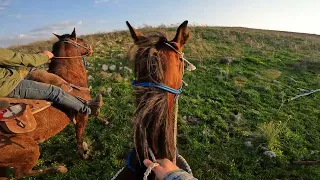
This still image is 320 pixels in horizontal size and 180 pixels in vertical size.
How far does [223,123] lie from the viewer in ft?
25.0

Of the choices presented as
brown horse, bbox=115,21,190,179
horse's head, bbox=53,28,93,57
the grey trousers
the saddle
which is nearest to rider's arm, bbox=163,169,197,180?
brown horse, bbox=115,21,190,179

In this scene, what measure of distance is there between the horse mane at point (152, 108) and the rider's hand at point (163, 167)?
11 cm

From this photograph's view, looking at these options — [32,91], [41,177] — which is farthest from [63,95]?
[41,177]

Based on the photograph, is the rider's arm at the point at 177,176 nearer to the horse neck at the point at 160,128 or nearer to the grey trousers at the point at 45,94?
the horse neck at the point at 160,128

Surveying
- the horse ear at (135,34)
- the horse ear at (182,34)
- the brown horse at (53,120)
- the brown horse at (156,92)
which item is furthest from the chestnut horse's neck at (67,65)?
the horse ear at (182,34)

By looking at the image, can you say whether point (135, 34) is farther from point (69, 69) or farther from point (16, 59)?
point (69, 69)

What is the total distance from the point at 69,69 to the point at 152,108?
4150 millimetres

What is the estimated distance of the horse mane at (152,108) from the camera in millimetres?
2072

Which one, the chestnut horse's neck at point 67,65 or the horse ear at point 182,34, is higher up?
the horse ear at point 182,34

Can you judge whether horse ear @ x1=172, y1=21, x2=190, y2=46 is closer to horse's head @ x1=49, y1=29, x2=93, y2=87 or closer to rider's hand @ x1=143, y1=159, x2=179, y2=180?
rider's hand @ x1=143, y1=159, x2=179, y2=180

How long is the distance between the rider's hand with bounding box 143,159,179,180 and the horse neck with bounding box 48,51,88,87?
4130 mm

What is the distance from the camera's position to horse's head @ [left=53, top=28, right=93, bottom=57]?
18.9 feet

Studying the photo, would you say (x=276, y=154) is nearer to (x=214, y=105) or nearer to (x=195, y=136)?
(x=195, y=136)

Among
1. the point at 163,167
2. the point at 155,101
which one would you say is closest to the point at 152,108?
the point at 155,101
